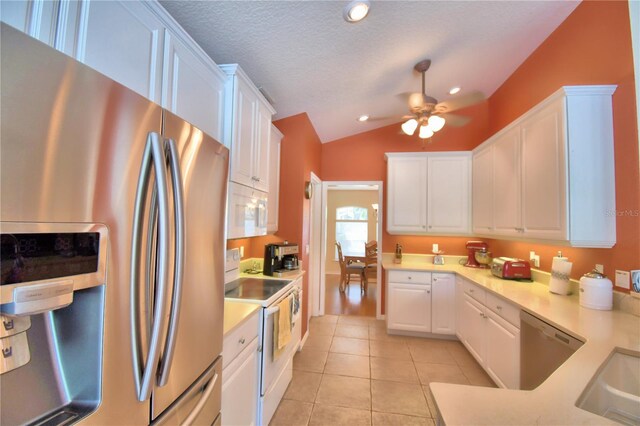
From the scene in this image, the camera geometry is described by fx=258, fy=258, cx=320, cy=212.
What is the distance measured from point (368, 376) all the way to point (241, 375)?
1513mm

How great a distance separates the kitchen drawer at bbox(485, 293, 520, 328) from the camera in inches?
79.0

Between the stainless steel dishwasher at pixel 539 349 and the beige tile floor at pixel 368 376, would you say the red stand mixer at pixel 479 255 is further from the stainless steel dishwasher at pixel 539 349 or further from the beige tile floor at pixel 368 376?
the stainless steel dishwasher at pixel 539 349

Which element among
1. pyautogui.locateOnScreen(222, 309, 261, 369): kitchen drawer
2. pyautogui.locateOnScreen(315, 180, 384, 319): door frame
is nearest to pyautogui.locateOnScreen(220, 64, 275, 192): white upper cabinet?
pyautogui.locateOnScreen(222, 309, 261, 369): kitchen drawer

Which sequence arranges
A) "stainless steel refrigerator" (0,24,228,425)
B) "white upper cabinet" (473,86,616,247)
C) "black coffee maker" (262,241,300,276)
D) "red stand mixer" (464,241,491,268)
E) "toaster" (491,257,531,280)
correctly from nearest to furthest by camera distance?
"stainless steel refrigerator" (0,24,228,425)
"white upper cabinet" (473,86,616,247)
"black coffee maker" (262,241,300,276)
"toaster" (491,257,531,280)
"red stand mixer" (464,241,491,268)

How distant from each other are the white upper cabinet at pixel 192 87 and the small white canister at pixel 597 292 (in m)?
2.76

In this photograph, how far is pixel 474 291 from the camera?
9.11 ft

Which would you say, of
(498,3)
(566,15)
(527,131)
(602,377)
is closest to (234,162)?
(602,377)

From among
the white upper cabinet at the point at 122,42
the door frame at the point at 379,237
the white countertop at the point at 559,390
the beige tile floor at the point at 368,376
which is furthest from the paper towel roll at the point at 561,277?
the white upper cabinet at the point at 122,42

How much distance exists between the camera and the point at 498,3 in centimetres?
200

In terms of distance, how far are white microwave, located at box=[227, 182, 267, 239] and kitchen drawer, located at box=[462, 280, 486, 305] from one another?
2235mm

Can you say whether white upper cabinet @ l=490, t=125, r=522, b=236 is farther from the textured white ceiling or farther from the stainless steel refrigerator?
the stainless steel refrigerator

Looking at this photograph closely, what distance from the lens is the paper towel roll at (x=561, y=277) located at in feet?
7.10

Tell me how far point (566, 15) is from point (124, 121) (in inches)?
141

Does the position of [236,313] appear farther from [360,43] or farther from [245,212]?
[360,43]
